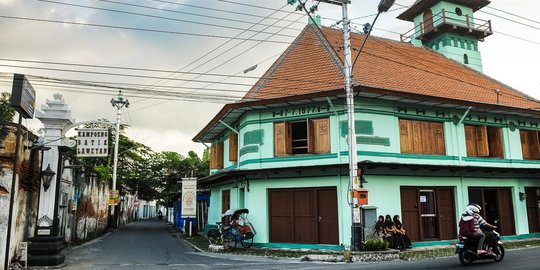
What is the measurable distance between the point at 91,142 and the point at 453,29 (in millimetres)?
22760

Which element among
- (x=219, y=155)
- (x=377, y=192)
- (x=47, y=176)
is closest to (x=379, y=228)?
(x=377, y=192)

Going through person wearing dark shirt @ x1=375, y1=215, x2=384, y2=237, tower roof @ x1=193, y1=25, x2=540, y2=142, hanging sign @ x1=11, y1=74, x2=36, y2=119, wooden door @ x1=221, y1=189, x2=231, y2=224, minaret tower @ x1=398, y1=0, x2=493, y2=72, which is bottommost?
person wearing dark shirt @ x1=375, y1=215, x2=384, y2=237

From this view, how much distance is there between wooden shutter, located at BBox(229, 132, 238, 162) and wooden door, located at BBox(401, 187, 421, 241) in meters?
7.60

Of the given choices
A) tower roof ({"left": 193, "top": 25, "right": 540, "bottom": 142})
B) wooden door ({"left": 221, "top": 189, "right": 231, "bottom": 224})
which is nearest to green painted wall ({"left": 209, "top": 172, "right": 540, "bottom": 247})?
wooden door ({"left": 221, "top": 189, "right": 231, "bottom": 224})

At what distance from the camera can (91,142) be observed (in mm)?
13656

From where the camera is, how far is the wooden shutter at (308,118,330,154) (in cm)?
1625

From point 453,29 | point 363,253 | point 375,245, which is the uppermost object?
point 453,29

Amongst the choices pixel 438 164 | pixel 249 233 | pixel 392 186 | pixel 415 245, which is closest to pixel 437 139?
pixel 438 164

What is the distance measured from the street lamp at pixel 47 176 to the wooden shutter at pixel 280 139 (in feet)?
27.1

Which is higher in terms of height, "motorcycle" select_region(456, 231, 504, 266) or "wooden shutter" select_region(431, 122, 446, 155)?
"wooden shutter" select_region(431, 122, 446, 155)

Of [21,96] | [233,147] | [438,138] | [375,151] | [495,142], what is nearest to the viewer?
[21,96]

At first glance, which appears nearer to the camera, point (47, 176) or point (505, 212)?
point (47, 176)

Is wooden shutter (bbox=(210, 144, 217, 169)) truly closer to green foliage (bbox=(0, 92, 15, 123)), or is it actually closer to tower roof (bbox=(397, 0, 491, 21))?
green foliage (bbox=(0, 92, 15, 123))

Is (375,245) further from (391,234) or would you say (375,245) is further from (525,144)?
(525,144)
